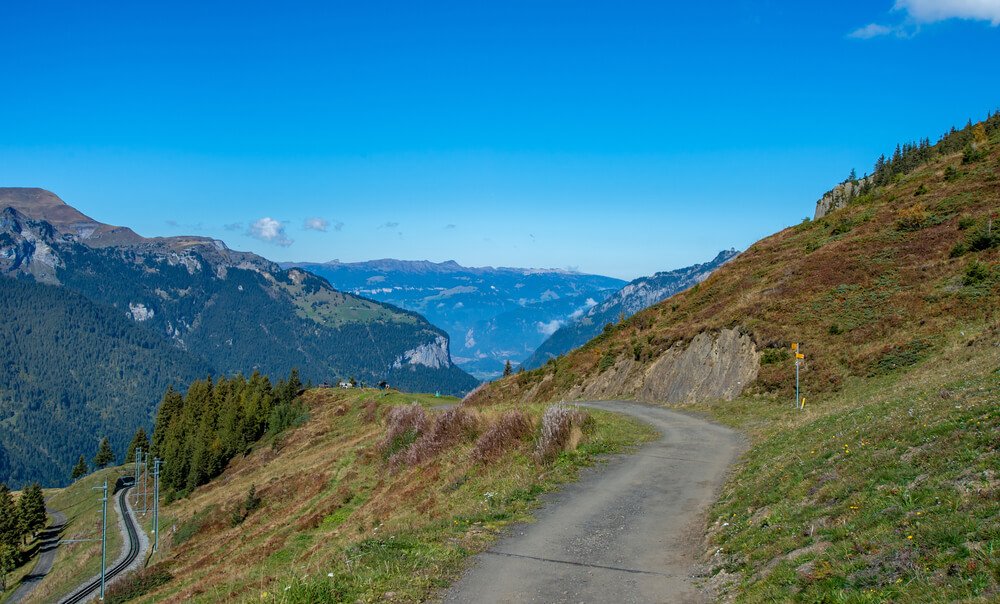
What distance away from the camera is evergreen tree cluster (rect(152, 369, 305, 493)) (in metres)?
87.1

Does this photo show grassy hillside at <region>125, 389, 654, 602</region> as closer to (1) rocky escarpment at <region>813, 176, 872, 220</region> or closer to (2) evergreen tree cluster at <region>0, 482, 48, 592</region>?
(2) evergreen tree cluster at <region>0, 482, 48, 592</region>

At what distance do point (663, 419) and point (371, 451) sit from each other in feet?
48.7

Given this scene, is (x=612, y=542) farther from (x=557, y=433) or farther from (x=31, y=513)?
(x=31, y=513)

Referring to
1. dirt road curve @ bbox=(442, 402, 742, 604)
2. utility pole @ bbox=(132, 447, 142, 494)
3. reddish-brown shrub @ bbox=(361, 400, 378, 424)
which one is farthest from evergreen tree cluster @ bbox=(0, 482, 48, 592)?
dirt road curve @ bbox=(442, 402, 742, 604)

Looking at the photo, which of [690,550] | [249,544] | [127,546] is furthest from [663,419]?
[127,546]

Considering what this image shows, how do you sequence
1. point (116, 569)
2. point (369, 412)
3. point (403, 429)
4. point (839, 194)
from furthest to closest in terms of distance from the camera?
point (839, 194)
point (369, 412)
point (116, 569)
point (403, 429)

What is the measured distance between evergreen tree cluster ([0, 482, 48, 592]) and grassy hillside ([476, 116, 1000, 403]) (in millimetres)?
75825

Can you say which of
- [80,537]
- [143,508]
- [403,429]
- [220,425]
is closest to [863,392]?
[403,429]

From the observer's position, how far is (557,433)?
61.2 ft

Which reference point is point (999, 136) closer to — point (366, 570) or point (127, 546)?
point (366, 570)

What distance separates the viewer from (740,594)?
25.9 ft

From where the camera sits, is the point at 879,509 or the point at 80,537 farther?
the point at 80,537

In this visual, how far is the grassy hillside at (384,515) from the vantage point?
9.71 m

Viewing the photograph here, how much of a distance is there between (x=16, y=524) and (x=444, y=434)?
334 ft
